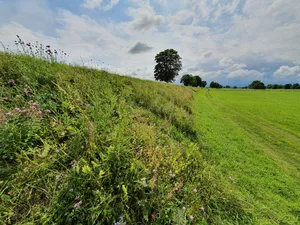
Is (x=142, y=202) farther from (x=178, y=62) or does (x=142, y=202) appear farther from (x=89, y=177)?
(x=178, y=62)

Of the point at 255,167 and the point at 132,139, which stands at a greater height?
the point at 132,139

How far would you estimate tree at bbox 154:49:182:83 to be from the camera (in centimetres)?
4612

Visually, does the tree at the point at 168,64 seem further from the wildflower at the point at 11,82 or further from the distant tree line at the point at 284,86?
the distant tree line at the point at 284,86

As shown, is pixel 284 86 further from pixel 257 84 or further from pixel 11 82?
pixel 11 82

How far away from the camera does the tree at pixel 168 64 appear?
46125 mm

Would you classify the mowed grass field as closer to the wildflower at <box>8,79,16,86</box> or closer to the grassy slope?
the grassy slope

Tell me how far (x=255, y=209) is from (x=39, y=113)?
16.6 ft

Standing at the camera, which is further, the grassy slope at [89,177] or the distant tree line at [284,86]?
the distant tree line at [284,86]

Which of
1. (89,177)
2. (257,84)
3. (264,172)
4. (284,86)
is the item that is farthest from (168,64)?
(284,86)

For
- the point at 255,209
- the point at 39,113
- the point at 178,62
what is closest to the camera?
the point at 39,113

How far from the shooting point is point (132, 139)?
3.21 meters

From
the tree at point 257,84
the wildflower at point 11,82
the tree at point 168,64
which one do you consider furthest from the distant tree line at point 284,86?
the wildflower at point 11,82

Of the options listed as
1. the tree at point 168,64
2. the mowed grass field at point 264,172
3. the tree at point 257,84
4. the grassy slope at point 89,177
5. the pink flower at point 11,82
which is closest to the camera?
the grassy slope at point 89,177

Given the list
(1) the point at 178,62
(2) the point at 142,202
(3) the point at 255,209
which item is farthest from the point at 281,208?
(1) the point at 178,62
